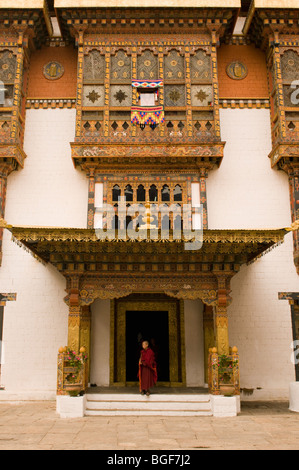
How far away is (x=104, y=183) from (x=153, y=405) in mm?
5750

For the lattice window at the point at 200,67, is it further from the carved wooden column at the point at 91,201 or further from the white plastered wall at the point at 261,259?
the carved wooden column at the point at 91,201

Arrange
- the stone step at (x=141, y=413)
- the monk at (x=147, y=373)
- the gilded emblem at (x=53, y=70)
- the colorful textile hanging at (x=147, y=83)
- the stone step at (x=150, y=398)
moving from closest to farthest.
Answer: the stone step at (x=141, y=413) < the stone step at (x=150, y=398) < the monk at (x=147, y=373) < the colorful textile hanging at (x=147, y=83) < the gilded emblem at (x=53, y=70)

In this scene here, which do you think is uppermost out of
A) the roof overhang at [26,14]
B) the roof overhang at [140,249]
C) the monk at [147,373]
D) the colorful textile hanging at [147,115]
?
the roof overhang at [26,14]

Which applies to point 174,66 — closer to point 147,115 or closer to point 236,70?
point 147,115

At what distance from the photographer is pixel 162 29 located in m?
11.8

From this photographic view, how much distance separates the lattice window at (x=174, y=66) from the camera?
11664 millimetres

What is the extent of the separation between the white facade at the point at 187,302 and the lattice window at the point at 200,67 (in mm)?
1127

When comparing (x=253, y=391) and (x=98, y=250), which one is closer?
(x=98, y=250)

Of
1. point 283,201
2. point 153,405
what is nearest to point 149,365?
point 153,405

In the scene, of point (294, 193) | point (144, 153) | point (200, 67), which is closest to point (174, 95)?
point (200, 67)

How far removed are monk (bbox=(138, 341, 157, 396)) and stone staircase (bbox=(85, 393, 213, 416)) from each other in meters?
0.18

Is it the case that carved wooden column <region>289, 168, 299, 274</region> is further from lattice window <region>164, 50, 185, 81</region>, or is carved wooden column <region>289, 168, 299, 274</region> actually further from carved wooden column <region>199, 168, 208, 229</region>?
lattice window <region>164, 50, 185, 81</region>

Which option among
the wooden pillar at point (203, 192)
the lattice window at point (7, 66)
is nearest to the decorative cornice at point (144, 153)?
the wooden pillar at point (203, 192)

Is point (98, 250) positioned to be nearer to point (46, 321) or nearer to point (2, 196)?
point (46, 321)
